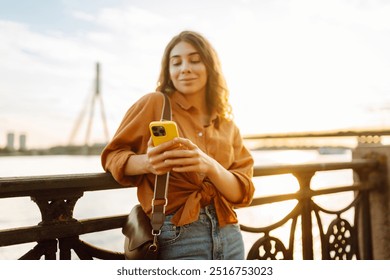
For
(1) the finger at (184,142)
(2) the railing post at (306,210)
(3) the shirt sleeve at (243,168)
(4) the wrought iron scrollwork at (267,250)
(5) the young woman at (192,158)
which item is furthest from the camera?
(2) the railing post at (306,210)

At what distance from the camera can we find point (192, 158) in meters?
1.13

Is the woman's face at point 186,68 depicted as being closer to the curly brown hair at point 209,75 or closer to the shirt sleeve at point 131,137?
the curly brown hair at point 209,75

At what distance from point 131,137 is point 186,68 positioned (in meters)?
0.31

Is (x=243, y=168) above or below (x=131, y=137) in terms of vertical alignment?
below

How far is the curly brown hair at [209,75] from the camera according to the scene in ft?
4.59

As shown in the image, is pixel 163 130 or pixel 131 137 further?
pixel 131 137

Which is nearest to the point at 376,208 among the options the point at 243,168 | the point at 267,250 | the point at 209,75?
the point at 267,250

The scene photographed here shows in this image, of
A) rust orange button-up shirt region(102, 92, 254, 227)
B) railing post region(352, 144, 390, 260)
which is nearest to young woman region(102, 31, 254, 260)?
rust orange button-up shirt region(102, 92, 254, 227)

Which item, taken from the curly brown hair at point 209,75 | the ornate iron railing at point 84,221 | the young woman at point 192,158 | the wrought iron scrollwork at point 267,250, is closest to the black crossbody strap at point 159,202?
the young woman at point 192,158

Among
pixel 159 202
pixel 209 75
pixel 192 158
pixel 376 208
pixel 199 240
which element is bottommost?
pixel 376 208

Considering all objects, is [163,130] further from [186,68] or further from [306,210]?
[306,210]

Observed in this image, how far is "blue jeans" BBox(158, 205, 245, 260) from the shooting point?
1.27 meters

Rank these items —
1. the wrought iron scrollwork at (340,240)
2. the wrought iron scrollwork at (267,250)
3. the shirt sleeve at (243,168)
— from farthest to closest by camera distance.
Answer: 1. the wrought iron scrollwork at (340,240)
2. the wrought iron scrollwork at (267,250)
3. the shirt sleeve at (243,168)
